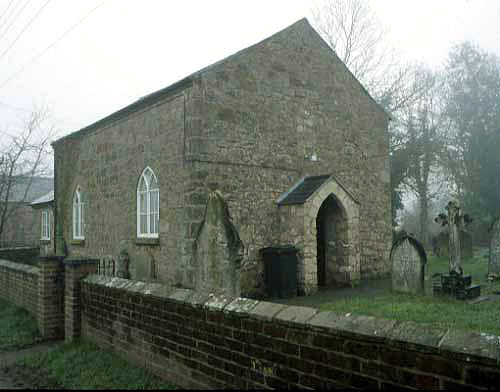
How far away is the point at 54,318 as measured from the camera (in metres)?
7.68

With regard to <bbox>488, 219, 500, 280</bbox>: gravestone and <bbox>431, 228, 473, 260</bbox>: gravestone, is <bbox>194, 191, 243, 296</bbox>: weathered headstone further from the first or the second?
<bbox>431, 228, 473, 260</bbox>: gravestone

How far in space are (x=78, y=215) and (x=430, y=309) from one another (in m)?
13.7

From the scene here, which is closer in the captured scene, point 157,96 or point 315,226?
point 157,96

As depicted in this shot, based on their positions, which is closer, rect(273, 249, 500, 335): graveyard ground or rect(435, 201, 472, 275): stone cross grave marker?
rect(273, 249, 500, 335): graveyard ground

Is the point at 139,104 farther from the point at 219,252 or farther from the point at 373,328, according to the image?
the point at 373,328

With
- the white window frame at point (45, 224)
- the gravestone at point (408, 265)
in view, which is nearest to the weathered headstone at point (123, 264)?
the gravestone at point (408, 265)

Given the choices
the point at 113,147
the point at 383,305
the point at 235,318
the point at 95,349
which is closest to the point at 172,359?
the point at 235,318

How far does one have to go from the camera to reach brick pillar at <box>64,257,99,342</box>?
279 inches

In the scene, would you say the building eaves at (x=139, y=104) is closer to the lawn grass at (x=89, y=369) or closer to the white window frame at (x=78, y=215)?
the white window frame at (x=78, y=215)

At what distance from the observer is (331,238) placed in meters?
13.4

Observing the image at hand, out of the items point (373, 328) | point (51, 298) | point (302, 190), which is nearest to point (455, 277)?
point (302, 190)

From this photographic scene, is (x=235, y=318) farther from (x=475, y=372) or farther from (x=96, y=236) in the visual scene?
(x=96, y=236)

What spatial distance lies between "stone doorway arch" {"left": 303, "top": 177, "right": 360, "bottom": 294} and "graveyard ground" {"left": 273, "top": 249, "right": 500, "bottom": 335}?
61cm

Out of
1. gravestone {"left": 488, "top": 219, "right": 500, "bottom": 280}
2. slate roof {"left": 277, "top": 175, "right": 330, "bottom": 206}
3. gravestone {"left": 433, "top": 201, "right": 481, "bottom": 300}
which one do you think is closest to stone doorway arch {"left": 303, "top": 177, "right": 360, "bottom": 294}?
slate roof {"left": 277, "top": 175, "right": 330, "bottom": 206}
